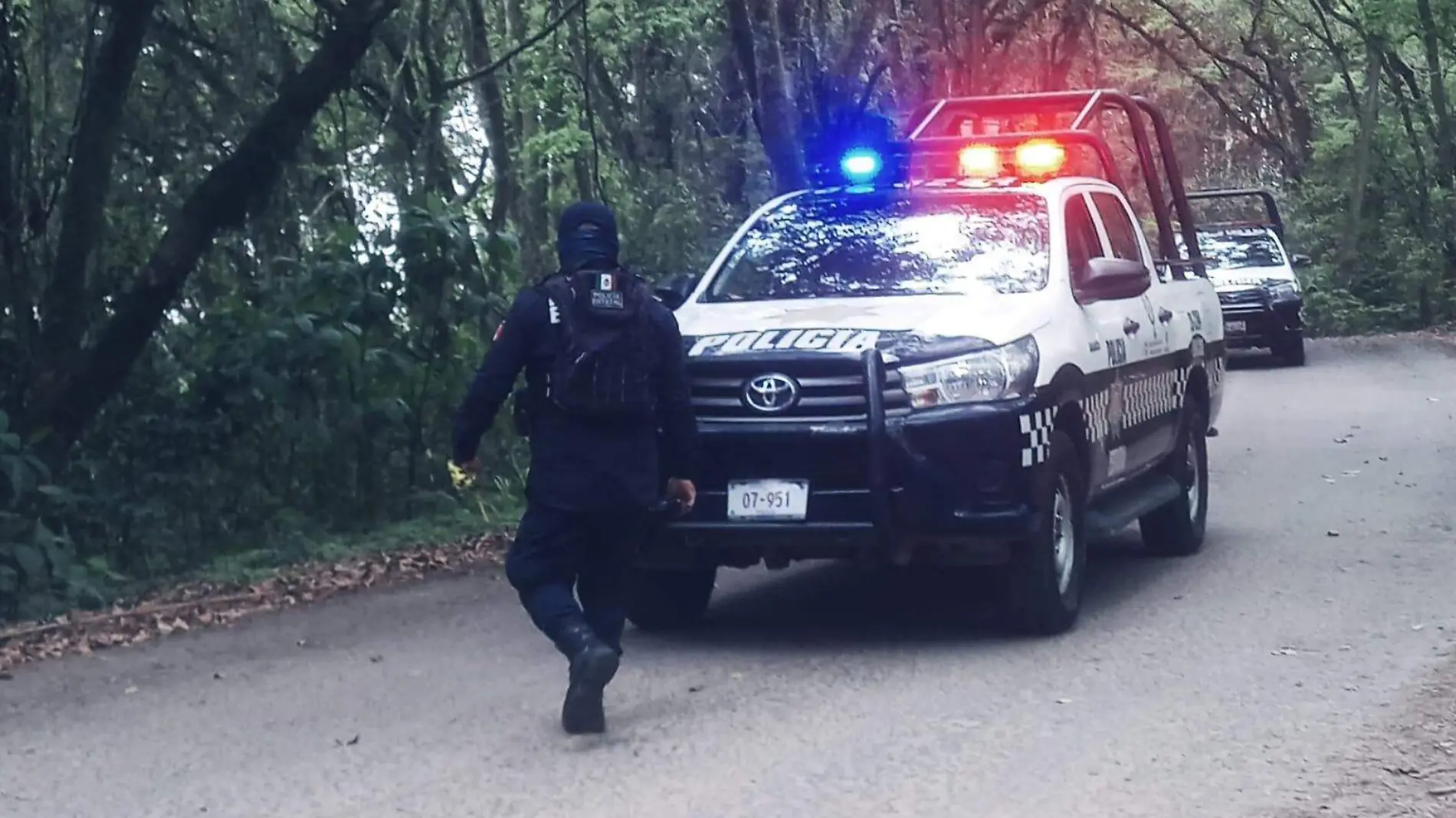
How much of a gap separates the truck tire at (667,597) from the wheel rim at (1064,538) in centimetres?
154

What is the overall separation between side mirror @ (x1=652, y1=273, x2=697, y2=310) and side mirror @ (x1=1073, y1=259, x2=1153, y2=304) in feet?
6.01

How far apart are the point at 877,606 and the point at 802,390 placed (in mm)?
1822

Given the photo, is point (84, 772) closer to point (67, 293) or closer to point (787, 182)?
point (67, 293)

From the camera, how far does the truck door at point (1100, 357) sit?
9.16 m

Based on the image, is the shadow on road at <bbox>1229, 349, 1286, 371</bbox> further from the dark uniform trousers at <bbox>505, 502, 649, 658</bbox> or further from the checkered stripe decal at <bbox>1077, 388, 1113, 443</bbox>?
the dark uniform trousers at <bbox>505, 502, 649, 658</bbox>

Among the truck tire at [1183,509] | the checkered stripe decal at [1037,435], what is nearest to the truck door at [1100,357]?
the checkered stripe decal at [1037,435]

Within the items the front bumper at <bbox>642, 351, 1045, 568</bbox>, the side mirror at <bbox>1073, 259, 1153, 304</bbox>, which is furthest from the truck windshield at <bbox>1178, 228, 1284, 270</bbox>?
the front bumper at <bbox>642, 351, 1045, 568</bbox>

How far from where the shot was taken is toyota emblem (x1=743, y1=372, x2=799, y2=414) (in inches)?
322

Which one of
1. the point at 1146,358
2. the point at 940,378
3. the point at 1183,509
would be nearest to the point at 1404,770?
the point at 940,378

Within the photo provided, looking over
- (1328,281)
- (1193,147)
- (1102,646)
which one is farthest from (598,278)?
(1193,147)

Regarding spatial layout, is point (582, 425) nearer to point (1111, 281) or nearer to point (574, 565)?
point (574, 565)

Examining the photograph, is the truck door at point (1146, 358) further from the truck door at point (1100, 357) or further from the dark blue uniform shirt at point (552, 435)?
the dark blue uniform shirt at point (552, 435)

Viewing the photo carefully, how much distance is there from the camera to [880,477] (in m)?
8.05

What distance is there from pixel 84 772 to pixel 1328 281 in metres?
34.0
